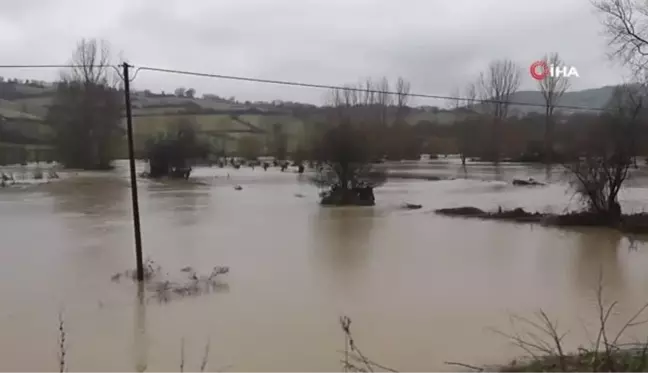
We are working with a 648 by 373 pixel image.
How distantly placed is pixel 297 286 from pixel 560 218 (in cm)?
1028

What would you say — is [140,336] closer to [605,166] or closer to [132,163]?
[132,163]

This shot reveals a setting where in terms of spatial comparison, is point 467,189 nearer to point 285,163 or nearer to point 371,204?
point 371,204

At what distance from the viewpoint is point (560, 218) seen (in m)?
17.2

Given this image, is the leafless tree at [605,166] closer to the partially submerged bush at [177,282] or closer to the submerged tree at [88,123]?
the partially submerged bush at [177,282]

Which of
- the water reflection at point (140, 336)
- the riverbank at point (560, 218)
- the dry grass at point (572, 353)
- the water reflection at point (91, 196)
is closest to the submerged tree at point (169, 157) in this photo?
the water reflection at point (91, 196)

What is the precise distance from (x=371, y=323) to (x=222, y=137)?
167ft

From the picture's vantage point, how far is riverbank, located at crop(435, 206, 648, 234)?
52.5 feet

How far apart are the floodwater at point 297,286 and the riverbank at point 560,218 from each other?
776mm

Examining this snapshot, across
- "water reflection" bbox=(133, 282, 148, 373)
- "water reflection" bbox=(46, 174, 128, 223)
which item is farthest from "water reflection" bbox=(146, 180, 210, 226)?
"water reflection" bbox=(133, 282, 148, 373)

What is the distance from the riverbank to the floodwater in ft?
2.55

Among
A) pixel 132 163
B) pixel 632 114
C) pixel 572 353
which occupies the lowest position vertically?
pixel 572 353

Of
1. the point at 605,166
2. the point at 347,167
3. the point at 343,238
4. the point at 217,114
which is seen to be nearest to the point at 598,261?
the point at 343,238

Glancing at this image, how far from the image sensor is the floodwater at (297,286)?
630 cm

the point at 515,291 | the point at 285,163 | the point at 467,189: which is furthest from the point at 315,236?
the point at 285,163
